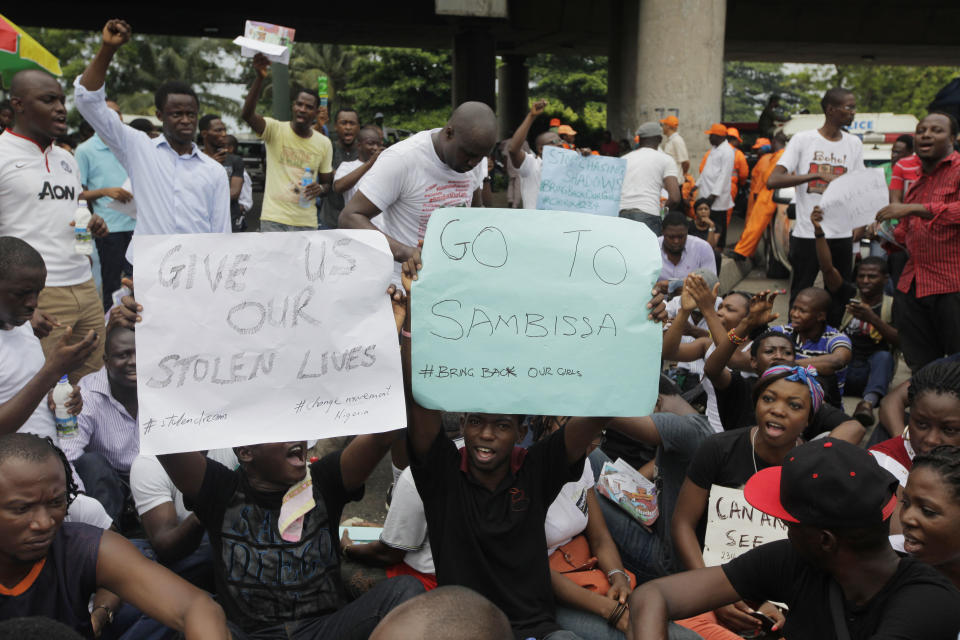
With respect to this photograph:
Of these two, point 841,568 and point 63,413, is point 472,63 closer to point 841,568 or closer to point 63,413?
point 63,413

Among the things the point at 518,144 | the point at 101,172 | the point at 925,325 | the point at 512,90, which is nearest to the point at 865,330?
the point at 925,325

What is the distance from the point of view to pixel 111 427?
4.06 metres

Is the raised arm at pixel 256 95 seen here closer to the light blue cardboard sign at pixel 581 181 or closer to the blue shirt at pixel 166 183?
the blue shirt at pixel 166 183

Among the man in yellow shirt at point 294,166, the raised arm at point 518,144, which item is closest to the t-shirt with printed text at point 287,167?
the man in yellow shirt at point 294,166

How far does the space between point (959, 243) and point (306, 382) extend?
4539 millimetres

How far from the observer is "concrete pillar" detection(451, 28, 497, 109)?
762 inches

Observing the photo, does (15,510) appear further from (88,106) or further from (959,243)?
(959,243)

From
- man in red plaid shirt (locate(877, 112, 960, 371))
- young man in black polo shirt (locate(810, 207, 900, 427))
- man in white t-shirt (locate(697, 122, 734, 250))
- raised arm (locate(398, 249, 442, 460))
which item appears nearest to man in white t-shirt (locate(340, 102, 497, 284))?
raised arm (locate(398, 249, 442, 460))

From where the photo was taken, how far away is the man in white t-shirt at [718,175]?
11.1 metres

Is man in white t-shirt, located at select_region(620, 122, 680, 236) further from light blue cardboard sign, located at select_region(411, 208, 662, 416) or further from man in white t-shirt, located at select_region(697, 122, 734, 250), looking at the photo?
light blue cardboard sign, located at select_region(411, 208, 662, 416)

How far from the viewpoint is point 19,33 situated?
537cm

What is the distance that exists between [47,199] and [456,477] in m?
3.45

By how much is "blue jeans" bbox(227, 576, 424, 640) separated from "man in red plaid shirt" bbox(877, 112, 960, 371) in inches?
162

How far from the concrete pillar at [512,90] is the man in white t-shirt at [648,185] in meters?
17.3
